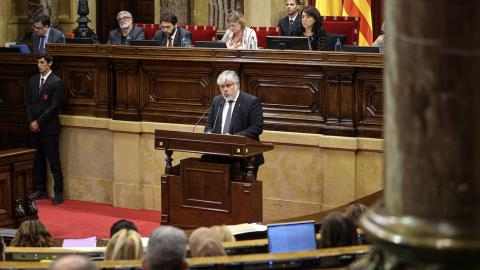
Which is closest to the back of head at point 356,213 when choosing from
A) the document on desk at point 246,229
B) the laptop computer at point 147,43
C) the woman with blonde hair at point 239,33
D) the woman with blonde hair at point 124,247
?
the document on desk at point 246,229

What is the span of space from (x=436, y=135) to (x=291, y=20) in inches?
276

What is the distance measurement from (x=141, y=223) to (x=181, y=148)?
1819 mm

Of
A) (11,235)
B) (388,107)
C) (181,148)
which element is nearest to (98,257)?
(11,235)

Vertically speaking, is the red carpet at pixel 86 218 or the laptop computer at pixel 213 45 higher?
the laptop computer at pixel 213 45

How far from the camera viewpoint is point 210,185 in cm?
519

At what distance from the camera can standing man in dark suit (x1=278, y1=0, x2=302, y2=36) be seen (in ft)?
26.4

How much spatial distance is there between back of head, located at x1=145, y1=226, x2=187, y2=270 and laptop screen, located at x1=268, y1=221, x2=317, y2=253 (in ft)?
3.71

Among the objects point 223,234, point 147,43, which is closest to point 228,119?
point 147,43

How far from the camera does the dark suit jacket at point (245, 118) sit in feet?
18.6

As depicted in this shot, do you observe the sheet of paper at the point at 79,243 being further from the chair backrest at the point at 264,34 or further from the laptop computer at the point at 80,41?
the chair backrest at the point at 264,34

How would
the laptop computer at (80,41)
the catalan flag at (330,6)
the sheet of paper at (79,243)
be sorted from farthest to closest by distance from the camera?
the catalan flag at (330,6) → the laptop computer at (80,41) → the sheet of paper at (79,243)

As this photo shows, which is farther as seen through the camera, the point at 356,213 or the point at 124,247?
the point at 356,213

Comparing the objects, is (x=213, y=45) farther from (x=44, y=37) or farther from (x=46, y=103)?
(x=44, y=37)

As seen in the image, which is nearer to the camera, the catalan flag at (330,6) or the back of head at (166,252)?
the back of head at (166,252)
